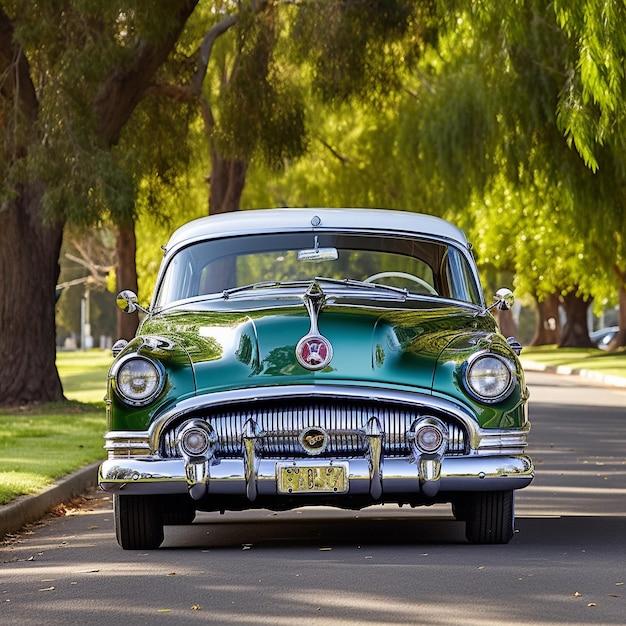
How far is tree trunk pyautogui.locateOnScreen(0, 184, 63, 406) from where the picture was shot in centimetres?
2248

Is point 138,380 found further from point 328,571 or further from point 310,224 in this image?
point 310,224

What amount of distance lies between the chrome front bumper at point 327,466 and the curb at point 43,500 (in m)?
2.13

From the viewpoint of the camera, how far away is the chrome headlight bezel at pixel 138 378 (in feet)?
26.5

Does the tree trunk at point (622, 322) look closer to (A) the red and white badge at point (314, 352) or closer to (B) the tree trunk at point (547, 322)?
(B) the tree trunk at point (547, 322)

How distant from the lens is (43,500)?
11438 millimetres

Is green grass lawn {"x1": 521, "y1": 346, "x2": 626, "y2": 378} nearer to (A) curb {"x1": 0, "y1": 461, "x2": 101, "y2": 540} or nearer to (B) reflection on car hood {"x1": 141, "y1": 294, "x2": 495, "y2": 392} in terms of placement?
(A) curb {"x1": 0, "y1": 461, "x2": 101, "y2": 540}

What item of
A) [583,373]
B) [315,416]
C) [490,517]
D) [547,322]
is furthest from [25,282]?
[547,322]

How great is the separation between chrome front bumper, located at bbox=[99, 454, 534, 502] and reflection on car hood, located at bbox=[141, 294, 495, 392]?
398 millimetres

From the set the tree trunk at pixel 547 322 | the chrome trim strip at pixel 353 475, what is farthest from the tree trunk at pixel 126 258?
the tree trunk at pixel 547 322

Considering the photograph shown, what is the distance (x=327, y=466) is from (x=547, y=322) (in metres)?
72.4

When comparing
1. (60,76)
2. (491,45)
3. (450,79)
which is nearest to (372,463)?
(60,76)

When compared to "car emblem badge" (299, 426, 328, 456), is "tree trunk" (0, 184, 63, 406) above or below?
above

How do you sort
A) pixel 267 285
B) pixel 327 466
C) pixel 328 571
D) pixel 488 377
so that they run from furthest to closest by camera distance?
pixel 267 285
pixel 488 377
pixel 327 466
pixel 328 571

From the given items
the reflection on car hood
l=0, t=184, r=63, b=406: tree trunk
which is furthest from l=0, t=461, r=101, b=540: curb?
l=0, t=184, r=63, b=406: tree trunk
